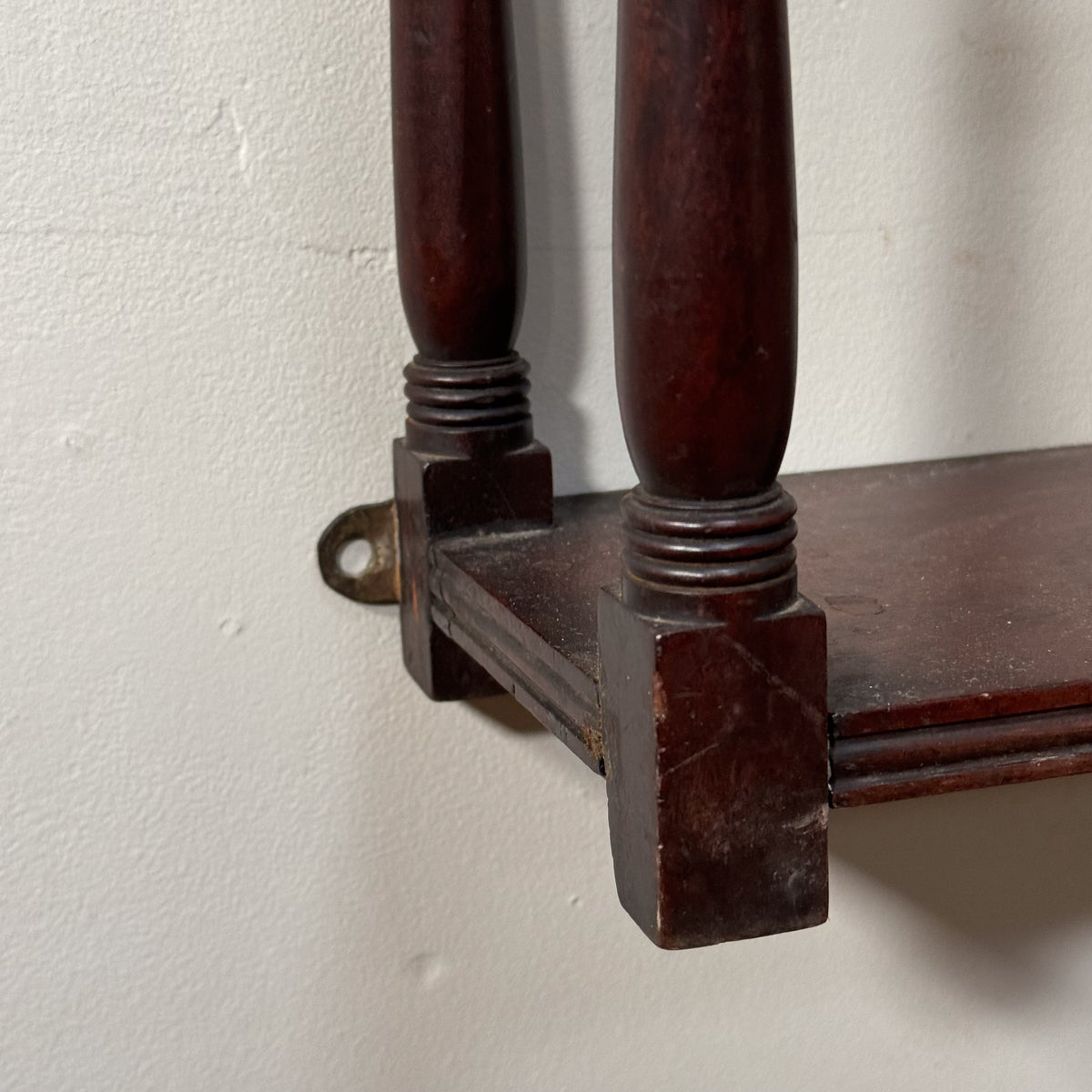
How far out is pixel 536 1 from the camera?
34.6 inches

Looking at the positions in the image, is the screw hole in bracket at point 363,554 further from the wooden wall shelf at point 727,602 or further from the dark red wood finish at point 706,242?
the dark red wood finish at point 706,242

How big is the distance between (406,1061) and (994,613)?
0.52 meters

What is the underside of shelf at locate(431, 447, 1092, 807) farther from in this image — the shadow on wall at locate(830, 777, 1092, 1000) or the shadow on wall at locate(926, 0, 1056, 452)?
the shadow on wall at locate(830, 777, 1092, 1000)

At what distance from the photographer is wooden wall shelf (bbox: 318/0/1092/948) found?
0.53 metres

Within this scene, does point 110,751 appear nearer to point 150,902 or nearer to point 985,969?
point 150,902

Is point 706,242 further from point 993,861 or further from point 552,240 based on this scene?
point 993,861

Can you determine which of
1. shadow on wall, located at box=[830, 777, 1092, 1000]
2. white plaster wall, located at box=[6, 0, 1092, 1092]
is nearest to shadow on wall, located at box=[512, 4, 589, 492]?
white plaster wall, located at box=[6, 0, 1092, 1092]

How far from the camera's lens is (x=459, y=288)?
2.67ft

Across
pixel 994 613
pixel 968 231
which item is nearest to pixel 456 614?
pixel 994 613

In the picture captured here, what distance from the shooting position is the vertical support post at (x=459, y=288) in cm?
80

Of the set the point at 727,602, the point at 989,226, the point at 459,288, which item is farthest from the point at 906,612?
the point at 989,226

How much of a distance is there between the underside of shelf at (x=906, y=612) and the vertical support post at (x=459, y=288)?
0.09 feet

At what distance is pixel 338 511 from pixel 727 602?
0.40m

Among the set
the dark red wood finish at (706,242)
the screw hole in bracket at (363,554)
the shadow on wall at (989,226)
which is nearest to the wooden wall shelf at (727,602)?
the dark red wood finish at (706,242)
